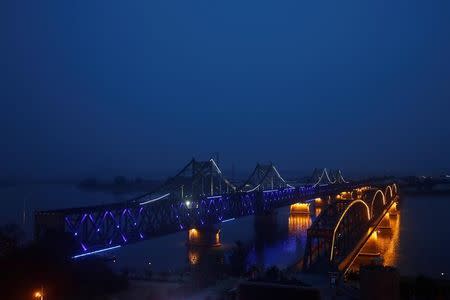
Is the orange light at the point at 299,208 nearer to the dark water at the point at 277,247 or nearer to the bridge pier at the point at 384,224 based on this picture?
the dark water at the point at 277,247

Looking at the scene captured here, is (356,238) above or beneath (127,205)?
beneath

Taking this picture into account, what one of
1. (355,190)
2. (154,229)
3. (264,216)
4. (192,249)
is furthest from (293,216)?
(154,229)

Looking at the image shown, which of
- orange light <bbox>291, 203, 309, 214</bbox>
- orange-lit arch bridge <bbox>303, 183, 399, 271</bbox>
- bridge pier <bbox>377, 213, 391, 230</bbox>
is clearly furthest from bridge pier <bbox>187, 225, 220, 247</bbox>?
orange light <bbox>291, 203, 309, 214</bbox>

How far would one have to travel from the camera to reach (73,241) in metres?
30.3

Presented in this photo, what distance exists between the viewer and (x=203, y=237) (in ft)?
163

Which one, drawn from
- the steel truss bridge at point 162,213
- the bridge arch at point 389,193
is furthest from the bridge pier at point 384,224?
the bridge arch at point 389,193

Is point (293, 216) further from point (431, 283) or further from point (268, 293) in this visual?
point (268, 293)

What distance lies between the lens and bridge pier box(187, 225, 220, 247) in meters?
49.7

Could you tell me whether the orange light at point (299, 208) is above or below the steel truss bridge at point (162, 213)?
below

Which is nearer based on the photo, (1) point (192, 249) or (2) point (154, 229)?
(2) point (154, 229)

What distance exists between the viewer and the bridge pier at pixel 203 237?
163 ft

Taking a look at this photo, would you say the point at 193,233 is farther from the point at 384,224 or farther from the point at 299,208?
the point at 299,208

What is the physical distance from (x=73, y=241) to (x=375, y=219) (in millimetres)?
34349

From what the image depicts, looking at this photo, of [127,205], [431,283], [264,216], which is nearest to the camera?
[431,283]
